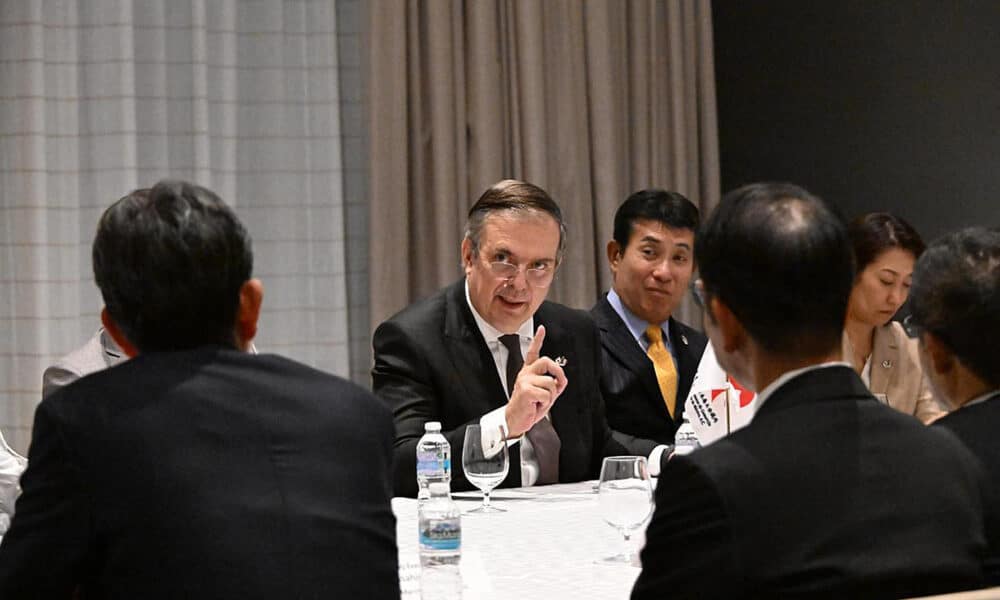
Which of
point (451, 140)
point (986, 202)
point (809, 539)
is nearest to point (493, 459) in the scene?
point (809, 539)

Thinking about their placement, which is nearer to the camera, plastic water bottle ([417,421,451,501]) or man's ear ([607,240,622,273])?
plastic water bottle ([417,421,451,501])

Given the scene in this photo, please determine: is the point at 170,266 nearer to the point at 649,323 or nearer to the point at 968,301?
the point at 968,301

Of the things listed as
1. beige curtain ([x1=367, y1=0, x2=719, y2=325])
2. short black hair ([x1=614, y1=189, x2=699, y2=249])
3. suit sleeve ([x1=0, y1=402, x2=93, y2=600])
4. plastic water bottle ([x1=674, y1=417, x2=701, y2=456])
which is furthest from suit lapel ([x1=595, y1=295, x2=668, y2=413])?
suit sleeve ([x1=0, y1=402, x2=93, y2=600])

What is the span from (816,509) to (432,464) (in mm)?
1526

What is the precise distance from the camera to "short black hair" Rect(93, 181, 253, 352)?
160cm

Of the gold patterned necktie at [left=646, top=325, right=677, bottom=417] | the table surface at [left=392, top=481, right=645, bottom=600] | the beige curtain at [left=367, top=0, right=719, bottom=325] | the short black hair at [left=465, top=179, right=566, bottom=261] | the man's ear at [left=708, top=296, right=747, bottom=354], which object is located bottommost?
the table surface at [left=392, top=481, right=645, bottom=600]

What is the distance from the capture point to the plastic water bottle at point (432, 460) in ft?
9.53

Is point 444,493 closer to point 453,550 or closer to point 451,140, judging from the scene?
point 453,550

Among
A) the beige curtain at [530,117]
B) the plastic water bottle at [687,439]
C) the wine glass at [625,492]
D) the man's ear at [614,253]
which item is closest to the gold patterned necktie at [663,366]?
the man's ear at [614,253]

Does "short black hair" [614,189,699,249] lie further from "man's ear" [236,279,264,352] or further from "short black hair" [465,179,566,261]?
"man's ear" [236,279,264,352]

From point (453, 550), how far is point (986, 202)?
3.44 meters

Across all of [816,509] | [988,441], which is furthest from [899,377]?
[816,509]

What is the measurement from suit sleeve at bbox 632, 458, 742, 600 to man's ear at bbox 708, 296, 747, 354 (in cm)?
21

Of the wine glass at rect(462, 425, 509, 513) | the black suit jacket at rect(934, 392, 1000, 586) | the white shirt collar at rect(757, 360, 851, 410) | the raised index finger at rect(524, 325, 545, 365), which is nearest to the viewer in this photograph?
the white shirt collar at rect(757, 360, 851, 410)
